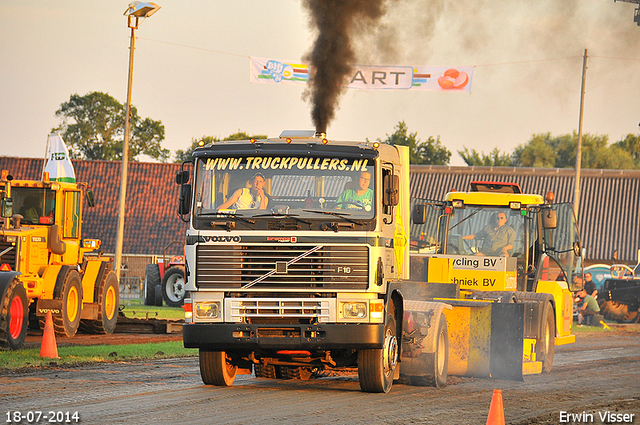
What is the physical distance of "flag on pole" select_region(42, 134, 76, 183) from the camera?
24953mm

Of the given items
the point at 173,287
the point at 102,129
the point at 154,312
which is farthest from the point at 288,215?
the point at 102,129

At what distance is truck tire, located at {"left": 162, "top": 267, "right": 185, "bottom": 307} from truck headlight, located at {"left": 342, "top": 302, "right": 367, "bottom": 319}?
21.7 metres

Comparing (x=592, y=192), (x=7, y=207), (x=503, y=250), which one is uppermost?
(x=592, y=192)

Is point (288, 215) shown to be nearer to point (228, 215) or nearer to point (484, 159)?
point (228, 215)

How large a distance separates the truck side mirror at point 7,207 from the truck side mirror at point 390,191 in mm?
9738

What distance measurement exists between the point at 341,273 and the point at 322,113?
5.86m

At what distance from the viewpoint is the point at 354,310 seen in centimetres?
1066

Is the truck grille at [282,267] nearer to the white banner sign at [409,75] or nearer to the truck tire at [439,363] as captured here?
the truck tire at [439,363]

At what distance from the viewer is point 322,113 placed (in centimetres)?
1590

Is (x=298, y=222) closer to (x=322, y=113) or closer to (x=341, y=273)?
(x=341, y=273)

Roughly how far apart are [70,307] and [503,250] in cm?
929

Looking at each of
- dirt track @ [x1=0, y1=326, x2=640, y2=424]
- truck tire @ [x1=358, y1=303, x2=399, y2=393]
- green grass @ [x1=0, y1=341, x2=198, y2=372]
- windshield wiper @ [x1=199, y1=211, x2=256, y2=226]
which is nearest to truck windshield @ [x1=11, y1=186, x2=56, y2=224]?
green grass @ [x1=0, y1=341, x2=198, y2=372]

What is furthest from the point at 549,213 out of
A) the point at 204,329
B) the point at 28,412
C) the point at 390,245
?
the point at 28,412

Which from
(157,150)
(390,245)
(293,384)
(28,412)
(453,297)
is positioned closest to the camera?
(28,412)
